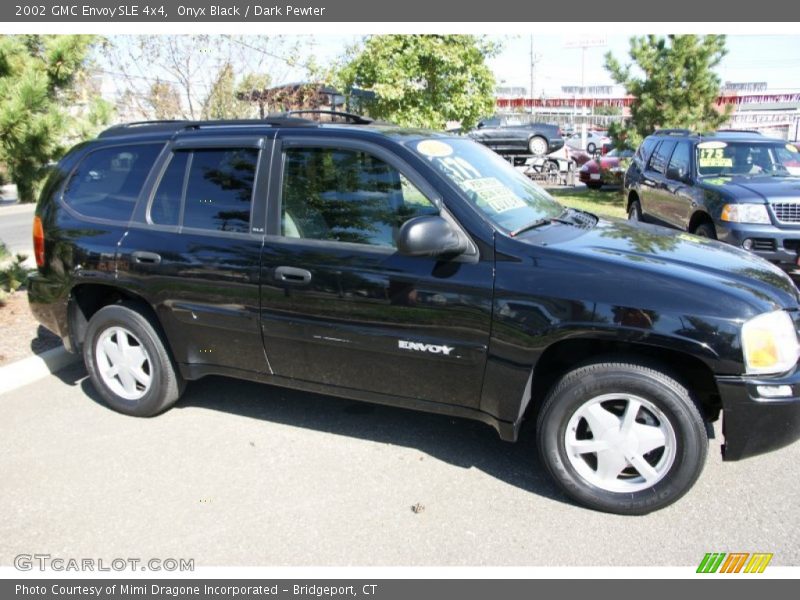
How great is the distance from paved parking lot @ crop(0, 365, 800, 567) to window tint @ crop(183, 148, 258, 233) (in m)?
1.33

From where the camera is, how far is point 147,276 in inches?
156

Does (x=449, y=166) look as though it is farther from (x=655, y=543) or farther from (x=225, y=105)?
(x=225, y=105)

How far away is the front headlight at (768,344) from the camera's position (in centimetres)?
280

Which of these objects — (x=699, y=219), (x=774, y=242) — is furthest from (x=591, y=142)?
(x=774, y=242)

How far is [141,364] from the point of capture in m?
4.20

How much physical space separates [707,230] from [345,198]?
5883 mm

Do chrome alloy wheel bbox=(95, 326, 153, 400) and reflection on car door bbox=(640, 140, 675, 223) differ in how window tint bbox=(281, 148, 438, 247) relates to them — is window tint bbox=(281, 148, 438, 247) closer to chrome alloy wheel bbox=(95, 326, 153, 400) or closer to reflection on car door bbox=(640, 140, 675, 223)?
chrome alloy wheel bbox=(95, 326, 153, 400)

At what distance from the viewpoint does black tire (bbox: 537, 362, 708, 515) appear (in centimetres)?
292

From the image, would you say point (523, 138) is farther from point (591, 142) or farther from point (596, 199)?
point (596, 199)

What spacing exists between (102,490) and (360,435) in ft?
4.82

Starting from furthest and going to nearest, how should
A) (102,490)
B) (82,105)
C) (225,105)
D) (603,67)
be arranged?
(603,67) → (225,105) → (82,105) → (102,490)

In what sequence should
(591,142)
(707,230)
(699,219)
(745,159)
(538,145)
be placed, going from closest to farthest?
(707,230) < (699,219) < (745,159) < (538,145) < (591,142)

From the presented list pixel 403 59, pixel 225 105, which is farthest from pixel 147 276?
pixel 225 105

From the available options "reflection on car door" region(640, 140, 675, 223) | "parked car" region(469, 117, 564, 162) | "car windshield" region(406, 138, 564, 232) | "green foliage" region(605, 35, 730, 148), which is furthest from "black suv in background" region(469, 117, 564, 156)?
"car windshield" region(406, 138, 564, 232)
